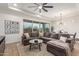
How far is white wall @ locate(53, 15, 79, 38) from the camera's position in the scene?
1975 millimetres

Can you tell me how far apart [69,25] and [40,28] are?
87 cm

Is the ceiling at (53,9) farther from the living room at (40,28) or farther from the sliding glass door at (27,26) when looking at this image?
the sliding glass door at (27,26)

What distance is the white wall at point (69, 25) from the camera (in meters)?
1.98

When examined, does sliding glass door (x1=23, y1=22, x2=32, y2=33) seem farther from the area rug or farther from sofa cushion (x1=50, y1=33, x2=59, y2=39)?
sofa cushion (x1=50, y1=33, x2=59, y2=39)

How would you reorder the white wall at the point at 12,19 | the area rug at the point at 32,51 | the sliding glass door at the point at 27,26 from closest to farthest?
the white wall at the point at 12,19 < the area rug at the point at 32,51 < the sliding glass door at the point at 27,26

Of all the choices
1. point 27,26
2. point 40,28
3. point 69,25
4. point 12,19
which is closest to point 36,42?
point 40,28

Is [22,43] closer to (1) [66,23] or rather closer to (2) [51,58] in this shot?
(2) [51,58]

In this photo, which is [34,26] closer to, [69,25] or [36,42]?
[36,42]

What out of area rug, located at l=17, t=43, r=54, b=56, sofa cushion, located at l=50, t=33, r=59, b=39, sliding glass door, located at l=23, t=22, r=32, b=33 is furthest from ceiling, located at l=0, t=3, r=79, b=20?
area rug, located at l=17, t=43, r=54, b=56

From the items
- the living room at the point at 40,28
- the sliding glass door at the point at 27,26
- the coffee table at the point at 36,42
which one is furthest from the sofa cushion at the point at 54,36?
the sliding glass door at the point at 27,26

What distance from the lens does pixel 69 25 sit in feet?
6.94

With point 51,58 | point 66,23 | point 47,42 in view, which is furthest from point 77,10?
point 51,58

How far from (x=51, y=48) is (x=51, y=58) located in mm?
471

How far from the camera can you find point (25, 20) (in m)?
2.26
